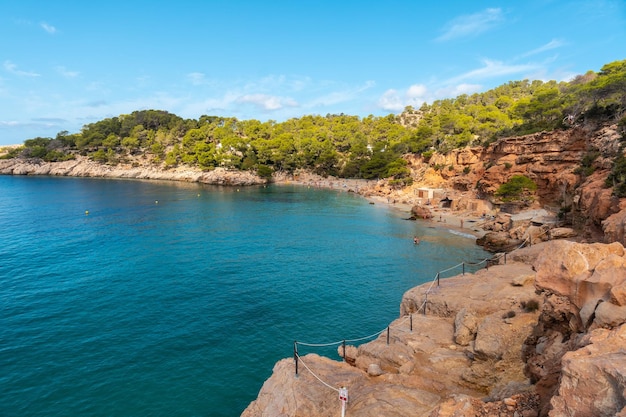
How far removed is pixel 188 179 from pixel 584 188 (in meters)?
106

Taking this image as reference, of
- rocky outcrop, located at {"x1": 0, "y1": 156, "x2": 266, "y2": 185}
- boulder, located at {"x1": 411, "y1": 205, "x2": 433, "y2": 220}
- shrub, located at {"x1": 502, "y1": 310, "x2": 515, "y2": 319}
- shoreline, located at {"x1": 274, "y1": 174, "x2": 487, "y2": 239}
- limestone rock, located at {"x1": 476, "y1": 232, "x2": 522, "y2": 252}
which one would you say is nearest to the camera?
shrub, located at {"x1": 502, "y1": 310, "x2": 515, "y2": 319}

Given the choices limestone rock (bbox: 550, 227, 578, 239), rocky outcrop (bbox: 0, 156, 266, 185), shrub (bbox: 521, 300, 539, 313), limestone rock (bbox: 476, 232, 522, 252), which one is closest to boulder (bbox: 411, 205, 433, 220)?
limestone rock (bbox: 476, 232, 522, 252)

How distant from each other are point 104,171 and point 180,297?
385 feet

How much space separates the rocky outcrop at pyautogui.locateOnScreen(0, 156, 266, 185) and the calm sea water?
183 feet

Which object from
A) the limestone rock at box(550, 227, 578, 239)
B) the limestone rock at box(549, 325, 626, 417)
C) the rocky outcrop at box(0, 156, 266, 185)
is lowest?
the limestone rock at box(550, 227, 578, 239)

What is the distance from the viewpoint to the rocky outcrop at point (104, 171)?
11456 centimetres

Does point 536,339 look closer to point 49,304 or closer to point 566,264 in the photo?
point 566,264

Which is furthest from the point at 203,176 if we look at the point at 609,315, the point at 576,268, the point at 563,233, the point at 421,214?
the point at 609,315

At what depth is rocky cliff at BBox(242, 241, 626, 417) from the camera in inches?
244

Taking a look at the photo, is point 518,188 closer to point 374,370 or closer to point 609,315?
point 374,370

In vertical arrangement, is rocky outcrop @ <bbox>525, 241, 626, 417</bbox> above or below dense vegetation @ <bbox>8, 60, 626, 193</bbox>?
below

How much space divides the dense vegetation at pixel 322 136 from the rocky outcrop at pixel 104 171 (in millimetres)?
3202

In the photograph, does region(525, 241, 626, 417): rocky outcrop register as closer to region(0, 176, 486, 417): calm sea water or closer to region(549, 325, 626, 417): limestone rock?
region(549, 325, 626, 417): limestone rock

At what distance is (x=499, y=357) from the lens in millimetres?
12664
